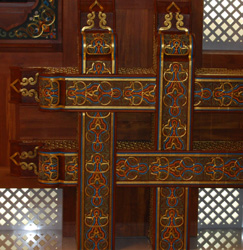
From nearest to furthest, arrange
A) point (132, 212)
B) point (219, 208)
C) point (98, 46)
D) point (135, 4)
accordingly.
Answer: point (98, 46), point (135, 4), point (132, 212), point (219, 208)

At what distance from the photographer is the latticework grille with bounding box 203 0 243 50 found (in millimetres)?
2656

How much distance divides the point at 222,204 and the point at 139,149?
0.70m

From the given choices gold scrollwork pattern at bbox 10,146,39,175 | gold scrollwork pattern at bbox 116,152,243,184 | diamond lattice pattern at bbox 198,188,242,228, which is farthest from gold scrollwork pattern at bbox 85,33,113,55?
diamond lattice pattern at bbox 198,188,242,228

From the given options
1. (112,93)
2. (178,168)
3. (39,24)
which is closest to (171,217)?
(178,168)

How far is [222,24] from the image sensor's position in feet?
8.75

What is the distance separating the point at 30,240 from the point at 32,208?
0.20 m

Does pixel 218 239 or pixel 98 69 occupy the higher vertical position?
pixel 98 69

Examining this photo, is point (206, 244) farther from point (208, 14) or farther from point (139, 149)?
point (208, 14)

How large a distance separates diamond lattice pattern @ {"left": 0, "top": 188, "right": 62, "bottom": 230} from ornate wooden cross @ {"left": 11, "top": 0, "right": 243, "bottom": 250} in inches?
15.4

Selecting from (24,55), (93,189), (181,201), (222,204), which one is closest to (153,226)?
(181,201)

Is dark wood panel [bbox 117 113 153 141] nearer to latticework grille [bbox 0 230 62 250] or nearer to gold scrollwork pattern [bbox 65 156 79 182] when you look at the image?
gold scrollwork pattern [bbox 65 156 79 182]

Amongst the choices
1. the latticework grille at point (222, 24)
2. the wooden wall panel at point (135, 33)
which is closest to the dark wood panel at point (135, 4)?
the wooden wall panel at point (135, 33)

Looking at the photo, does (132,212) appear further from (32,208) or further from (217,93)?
(217,93)

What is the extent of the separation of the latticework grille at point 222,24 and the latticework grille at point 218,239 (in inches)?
35.0
